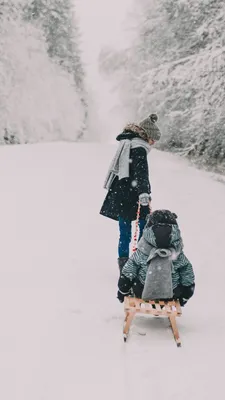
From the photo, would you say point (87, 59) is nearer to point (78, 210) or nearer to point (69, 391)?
point (78, 210)

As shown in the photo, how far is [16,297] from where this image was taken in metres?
5.11

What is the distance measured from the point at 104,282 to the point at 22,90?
65.0 ft

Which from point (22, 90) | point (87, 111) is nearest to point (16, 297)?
point (22, 90)

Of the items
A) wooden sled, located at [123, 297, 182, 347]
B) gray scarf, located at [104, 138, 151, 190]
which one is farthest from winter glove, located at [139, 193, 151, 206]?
wooden sled, located at [123, 297, 182, 347]

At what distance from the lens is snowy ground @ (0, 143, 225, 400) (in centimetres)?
360

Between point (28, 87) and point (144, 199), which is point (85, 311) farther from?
point (28, 87)

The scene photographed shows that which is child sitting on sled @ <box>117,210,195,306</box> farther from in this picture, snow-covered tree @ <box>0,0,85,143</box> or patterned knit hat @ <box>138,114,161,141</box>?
snow-covered tree @ <box>0,0,85,143</box>

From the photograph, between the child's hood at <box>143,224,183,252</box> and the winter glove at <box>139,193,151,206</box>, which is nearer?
the child's hood at <box>143,224,183,252</box>

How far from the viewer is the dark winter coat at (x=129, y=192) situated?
5.71 meters

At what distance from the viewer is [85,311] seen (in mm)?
4945

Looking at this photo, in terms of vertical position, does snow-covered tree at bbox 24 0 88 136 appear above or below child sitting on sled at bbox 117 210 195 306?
above

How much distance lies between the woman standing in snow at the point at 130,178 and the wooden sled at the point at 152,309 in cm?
140

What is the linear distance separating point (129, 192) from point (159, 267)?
5.31ft

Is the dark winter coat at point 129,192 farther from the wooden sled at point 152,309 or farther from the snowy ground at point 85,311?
the wooden sled at point 152,309
